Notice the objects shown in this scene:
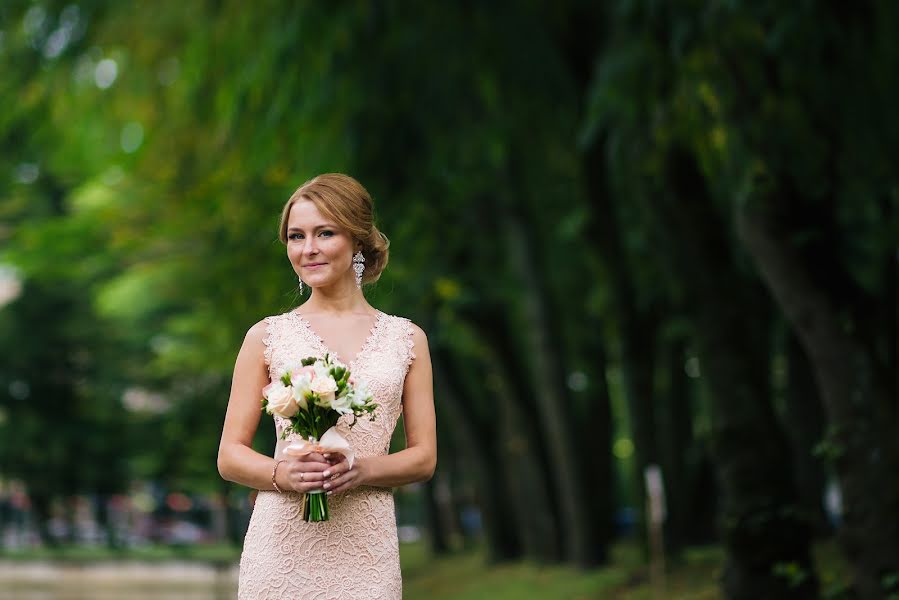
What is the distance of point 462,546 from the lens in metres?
38.1

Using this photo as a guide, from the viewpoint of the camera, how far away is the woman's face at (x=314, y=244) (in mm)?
4465

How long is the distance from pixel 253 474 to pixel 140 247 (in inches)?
652

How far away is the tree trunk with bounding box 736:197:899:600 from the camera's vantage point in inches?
385

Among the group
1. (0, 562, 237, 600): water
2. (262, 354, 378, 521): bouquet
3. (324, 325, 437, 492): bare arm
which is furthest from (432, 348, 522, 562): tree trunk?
(262, 354, 378, 521): bouquet

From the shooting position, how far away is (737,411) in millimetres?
11391

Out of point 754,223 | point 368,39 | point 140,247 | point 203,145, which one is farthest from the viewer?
point 140,247

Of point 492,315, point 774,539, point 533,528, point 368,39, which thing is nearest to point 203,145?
point 492,315

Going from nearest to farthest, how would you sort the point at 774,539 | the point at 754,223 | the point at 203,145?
the point at 754,223, the point at 774,539, the point at 203,145

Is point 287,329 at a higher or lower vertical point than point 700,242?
lower

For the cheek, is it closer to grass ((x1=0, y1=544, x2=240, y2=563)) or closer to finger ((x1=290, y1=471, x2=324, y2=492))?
finger ((x1=290, y1=471, x2=324, y2=492))

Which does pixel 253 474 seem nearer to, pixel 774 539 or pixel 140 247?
pixel 774 539

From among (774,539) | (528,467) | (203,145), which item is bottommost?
(774,539)

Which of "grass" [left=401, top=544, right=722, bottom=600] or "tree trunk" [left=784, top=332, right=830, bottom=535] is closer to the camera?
"grass" [left=401, top=544, right=722, bottom=600]

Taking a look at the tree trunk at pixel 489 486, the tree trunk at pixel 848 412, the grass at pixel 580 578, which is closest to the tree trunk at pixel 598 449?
the grass at pixel 580 578
